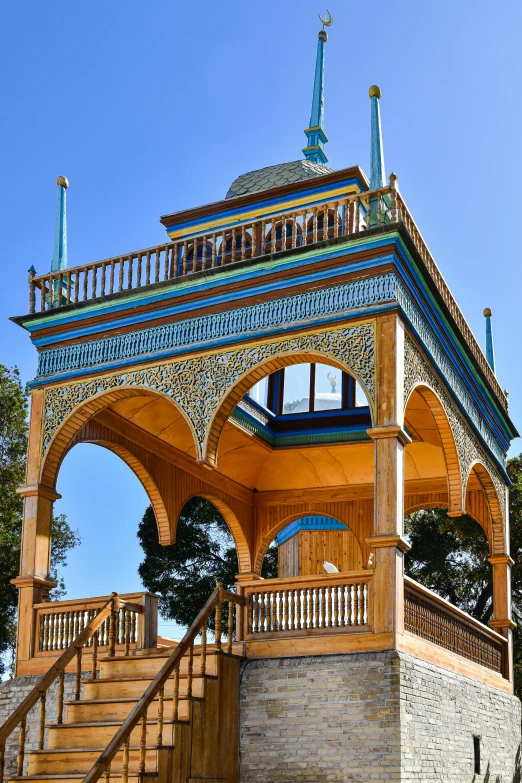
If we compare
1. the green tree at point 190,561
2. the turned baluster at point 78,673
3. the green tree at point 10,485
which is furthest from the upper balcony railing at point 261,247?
the green tree at point 190,561

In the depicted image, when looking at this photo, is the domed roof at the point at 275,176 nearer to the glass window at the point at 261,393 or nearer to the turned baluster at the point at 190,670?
the glass window at the point at 261,393

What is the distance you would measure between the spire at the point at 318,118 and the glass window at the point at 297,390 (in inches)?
128

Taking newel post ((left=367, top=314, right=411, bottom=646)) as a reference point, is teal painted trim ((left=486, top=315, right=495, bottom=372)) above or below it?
above

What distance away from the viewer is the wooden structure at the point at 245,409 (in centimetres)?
1017

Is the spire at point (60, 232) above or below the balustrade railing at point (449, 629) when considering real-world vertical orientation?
above

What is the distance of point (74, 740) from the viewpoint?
33.0 ft

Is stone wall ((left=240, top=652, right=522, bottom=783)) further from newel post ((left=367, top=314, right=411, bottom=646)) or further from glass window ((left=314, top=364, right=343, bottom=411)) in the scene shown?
glass window ((left=314, top=364, right=343, bottom=411))

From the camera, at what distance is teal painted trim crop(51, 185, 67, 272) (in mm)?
13406

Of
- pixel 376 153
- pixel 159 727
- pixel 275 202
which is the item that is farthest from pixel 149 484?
pixel 159 727

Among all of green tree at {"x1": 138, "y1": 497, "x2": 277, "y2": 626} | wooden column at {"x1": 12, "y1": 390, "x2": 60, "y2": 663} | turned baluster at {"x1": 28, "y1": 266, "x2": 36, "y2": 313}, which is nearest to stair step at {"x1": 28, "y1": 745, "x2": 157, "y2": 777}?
A: wooden column at {"x1": 12, "y1": 390, "x2": 60, "y2": 663}

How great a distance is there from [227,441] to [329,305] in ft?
16.0

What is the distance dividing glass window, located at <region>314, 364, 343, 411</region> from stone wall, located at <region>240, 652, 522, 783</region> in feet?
21.4

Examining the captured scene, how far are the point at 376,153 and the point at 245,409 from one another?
5.09 metres

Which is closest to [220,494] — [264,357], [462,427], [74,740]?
[462,427]
